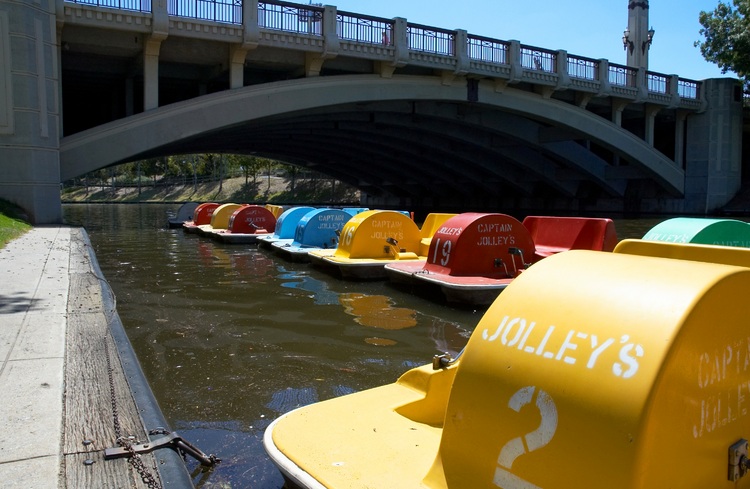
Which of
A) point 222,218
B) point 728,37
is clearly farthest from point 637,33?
point 222,218

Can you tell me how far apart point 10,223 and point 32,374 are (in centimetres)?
1451

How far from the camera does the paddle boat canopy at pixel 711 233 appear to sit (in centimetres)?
901

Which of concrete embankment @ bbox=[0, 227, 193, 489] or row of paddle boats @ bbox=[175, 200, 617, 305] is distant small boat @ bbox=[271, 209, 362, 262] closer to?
row of paddle boats @ bbox=[175, 200, 617, 305]

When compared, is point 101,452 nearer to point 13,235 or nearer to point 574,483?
point 574,483

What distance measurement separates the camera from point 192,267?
1523 centimetres

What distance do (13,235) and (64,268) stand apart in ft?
19.9

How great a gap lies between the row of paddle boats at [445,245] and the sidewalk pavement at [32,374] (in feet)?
18.6

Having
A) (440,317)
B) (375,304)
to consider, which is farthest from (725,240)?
(375,304)

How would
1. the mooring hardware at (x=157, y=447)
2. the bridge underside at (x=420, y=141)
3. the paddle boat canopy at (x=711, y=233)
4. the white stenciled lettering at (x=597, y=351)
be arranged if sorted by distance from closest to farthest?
the white stenciled lettering at (x=597, y=351)
the mooring hardware at (x=157, y=447)
the paddle boat canopy at (x=711, y=233)
the bridge underside at (x=420, y=141)

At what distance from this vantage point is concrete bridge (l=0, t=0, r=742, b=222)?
2172 cm

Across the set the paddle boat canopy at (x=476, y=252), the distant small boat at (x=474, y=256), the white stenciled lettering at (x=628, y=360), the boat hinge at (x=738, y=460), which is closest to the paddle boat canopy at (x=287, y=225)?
the distant small boat at (x=474, y=256)

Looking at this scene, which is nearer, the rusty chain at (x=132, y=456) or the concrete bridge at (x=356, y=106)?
the rusty chain at (x=132, y=456)

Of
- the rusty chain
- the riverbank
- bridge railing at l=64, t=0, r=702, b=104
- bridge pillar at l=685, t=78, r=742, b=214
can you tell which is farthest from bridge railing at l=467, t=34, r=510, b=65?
the riverbank

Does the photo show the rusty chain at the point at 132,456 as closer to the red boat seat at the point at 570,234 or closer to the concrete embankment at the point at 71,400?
the concrete embankment at the point at 71,400
